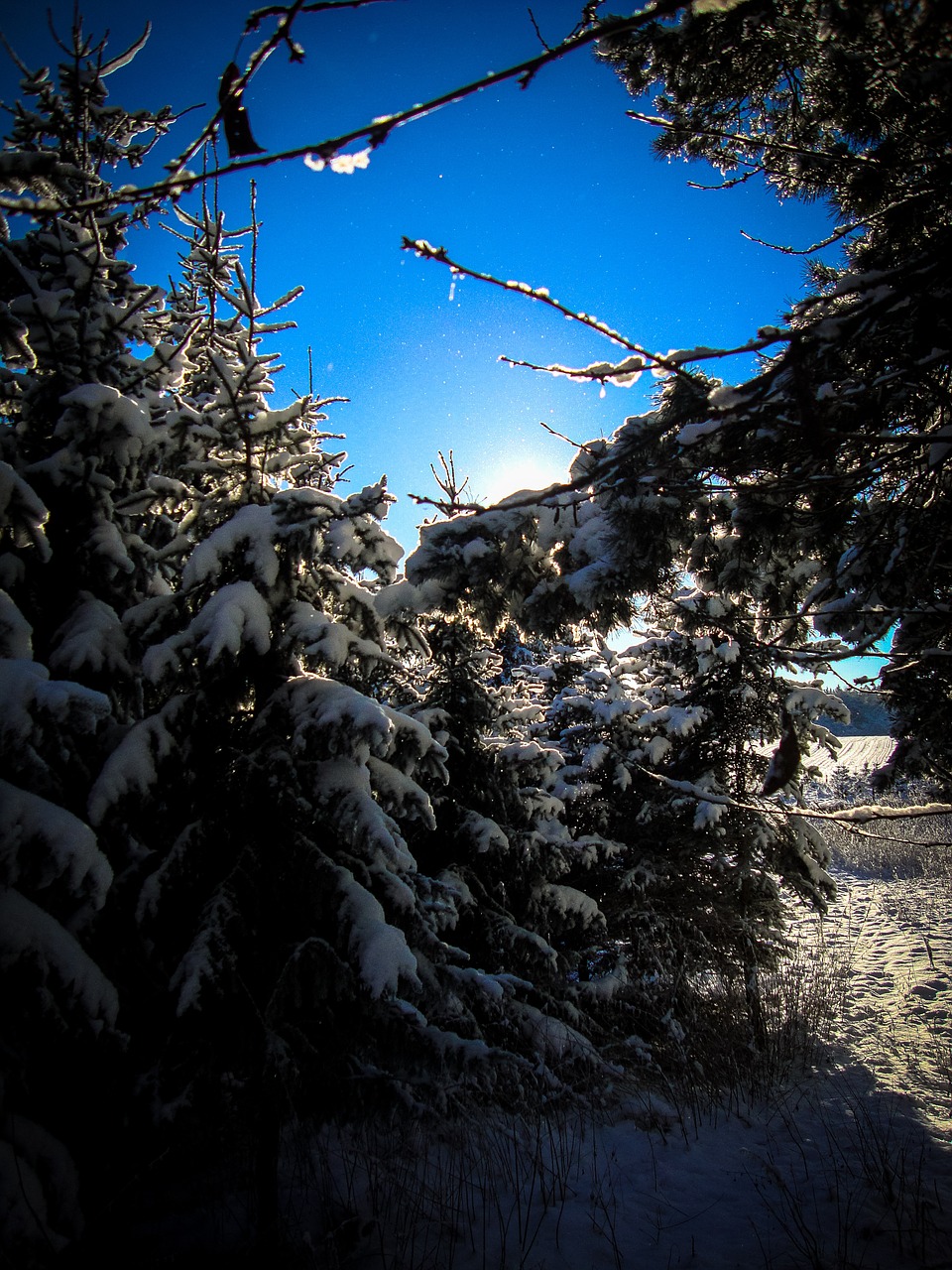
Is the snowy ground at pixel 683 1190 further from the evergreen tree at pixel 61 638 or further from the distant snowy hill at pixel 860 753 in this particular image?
the distant snowy hill at pixel 860 753

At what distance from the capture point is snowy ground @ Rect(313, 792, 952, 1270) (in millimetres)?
3434

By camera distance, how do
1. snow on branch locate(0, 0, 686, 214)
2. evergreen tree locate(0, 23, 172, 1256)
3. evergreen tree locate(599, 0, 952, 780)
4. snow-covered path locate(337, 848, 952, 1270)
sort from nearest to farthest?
1. snow on branch locate(0, 0, 686, 214)
2. evergreen tree locate(599, 0, 952, 780)
3. evergreen tree locate(0, 23, 172, 1256)
4. snow-covered path locate(337, 848, 952, 1270)

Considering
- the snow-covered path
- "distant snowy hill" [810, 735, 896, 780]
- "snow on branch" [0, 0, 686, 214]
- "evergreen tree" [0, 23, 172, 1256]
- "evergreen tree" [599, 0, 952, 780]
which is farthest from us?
"distant snowy hill" [810, 735, 896, 780]

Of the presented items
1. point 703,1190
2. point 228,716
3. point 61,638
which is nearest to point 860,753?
point 703,1190

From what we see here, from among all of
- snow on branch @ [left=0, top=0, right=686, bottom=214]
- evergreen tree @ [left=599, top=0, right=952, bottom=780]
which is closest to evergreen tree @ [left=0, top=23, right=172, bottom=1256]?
snow on branch @ [left=0, top=0, right=686, bottom=214]

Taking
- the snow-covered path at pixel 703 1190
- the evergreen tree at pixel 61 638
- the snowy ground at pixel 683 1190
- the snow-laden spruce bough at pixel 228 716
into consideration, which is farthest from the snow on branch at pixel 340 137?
the snow-covered path at pixel 703 1190

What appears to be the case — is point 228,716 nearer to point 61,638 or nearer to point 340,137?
point 61,638

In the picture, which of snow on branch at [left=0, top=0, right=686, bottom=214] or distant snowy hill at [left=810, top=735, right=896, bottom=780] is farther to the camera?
distant snowy hill at [left=810, top=735, right=896, bottom=780]

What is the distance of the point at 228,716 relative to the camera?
4027mm

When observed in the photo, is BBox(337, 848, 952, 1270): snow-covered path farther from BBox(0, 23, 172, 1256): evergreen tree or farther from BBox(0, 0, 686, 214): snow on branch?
BBox(0, 0, 686, 214): snow on branch

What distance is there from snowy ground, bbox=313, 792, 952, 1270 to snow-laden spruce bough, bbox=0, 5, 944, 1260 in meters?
0.58

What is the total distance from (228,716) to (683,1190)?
15.9 feet

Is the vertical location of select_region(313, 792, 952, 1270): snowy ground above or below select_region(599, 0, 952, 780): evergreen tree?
below

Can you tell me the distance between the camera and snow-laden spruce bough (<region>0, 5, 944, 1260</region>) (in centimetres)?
290
